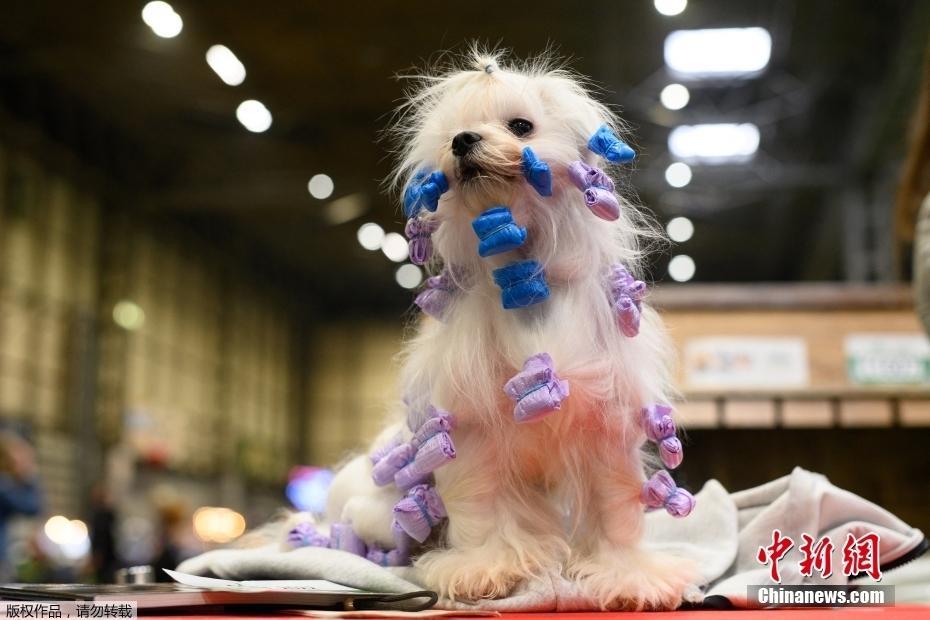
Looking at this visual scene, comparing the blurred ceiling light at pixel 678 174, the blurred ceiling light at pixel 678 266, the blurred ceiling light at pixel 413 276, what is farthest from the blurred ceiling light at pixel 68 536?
the blurred ceiling light at pixel 678 266

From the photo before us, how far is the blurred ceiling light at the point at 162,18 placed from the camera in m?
5.51

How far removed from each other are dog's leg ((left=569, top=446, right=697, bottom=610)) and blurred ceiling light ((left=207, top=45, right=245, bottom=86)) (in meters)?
5.64

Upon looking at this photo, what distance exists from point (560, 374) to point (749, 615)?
31 centimetres

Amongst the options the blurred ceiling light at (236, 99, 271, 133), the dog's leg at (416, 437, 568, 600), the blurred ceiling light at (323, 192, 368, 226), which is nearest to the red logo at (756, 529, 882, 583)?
the dog's leg at (416, 437, 568, 600)

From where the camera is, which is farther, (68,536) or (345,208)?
(345,208)

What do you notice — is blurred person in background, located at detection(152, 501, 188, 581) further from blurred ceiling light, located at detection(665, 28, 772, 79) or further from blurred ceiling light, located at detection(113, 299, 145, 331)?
blurred ceiling light, located at detection(665, 28, 772, 79)

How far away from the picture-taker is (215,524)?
1030 centimetres

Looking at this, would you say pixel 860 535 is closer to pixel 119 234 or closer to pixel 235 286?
pixel 119 234

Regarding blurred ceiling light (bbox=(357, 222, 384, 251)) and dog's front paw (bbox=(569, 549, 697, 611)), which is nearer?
dog's front paw (bbox=(569, 549, 697, 611))

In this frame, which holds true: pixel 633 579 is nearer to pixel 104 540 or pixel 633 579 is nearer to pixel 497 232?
pixel 497 232

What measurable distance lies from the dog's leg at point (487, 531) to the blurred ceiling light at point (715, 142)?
6286 mm

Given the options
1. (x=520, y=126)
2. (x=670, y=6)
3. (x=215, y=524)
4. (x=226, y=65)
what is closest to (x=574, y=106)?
(x=520, y=126)

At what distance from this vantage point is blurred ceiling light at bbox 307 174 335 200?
9.45 m

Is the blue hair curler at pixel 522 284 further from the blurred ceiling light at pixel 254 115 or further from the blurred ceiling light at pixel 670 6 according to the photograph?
the blurred ceiling light at pixel 254 115
